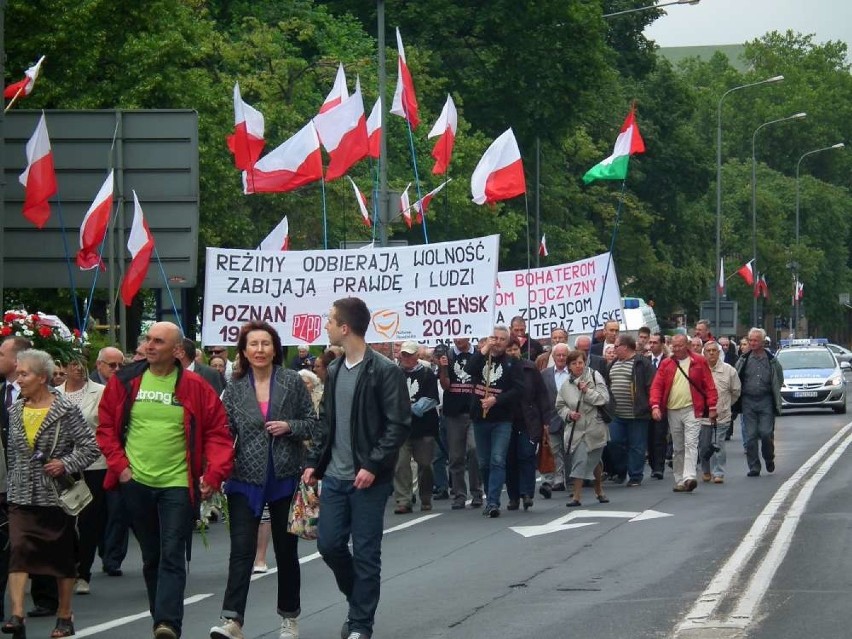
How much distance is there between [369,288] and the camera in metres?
17.4

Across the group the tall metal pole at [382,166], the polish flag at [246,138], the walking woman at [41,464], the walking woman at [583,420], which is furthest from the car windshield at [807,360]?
the walking woman at [41,464]

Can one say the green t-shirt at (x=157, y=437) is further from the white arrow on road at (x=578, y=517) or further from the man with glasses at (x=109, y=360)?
the white arrow on road at (x=578, y=517)

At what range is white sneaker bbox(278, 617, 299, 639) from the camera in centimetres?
926

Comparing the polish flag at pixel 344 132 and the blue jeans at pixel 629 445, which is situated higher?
the polish flag at pixel 344 132

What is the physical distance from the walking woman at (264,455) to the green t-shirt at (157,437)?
326mm

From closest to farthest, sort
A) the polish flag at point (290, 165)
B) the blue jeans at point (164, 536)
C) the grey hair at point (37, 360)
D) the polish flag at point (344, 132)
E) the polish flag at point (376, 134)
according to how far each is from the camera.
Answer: the blue jeans at point (164, 536) < the grey hair at point (37, 360) < the polish flag at point (290, 165) < the polish flag at point (344, 132) < the polish flag at point (376, 134)

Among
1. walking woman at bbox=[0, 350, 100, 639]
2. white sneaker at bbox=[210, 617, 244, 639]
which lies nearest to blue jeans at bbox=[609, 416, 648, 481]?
walking woman at bbox=[0, 350, 100, 639]

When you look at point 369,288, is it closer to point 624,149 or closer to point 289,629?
point 624,149

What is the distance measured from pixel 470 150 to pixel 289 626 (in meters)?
32.8

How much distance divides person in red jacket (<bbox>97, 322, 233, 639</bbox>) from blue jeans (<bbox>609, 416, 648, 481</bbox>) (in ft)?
38.0

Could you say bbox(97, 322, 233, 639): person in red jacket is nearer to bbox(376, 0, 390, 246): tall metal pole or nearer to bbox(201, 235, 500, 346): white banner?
bbox(201, 235, 500, 346): white banner

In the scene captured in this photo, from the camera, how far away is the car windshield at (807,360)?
38.6m

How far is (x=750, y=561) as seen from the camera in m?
12.2

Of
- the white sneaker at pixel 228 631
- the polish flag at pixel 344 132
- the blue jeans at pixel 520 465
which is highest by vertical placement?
the polish flag at pixel 344 132
